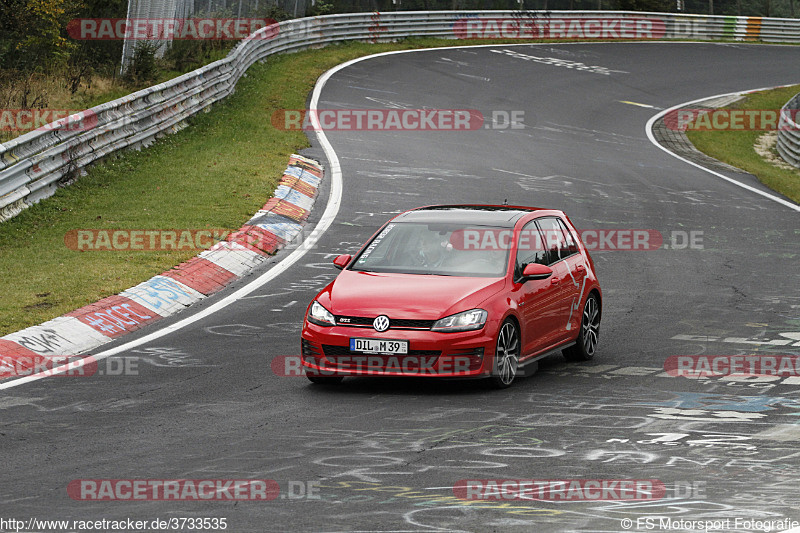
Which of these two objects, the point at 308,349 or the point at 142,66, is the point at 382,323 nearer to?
the point at 308,349

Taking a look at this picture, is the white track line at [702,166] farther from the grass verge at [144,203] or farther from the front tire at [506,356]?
the front tire at [506,356]

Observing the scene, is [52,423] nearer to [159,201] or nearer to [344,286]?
[344,286]

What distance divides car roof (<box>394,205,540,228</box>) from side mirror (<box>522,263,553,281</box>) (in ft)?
2.57

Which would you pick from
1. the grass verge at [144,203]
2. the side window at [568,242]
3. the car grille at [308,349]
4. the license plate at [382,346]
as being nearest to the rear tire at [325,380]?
the car grille at [308,349]

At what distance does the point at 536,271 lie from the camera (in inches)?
418

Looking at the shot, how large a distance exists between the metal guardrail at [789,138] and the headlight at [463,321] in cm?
2158

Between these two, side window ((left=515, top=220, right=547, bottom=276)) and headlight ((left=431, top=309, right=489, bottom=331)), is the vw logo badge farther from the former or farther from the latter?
side window ((left=515, top=220, right=547, bottom=276))

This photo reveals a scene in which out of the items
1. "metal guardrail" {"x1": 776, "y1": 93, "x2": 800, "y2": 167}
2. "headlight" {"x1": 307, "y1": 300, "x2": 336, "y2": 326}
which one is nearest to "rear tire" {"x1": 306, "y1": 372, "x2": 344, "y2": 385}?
"headlight" {"x1": 307, "y1": 300, "x2": 336, "y2": 326}

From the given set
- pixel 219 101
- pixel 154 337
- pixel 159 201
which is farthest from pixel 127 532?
pixel 219 101

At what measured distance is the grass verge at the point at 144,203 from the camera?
13412 mm

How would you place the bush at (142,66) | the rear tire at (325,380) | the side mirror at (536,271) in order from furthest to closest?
the bush at (142,66) < the side mirror at (536,271) < the rear tire at (325,380)

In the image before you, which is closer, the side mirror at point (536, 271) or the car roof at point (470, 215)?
the side mirror at point (536, 271)

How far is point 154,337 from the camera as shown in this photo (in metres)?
12.0

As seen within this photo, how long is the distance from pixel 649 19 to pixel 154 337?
147ft
